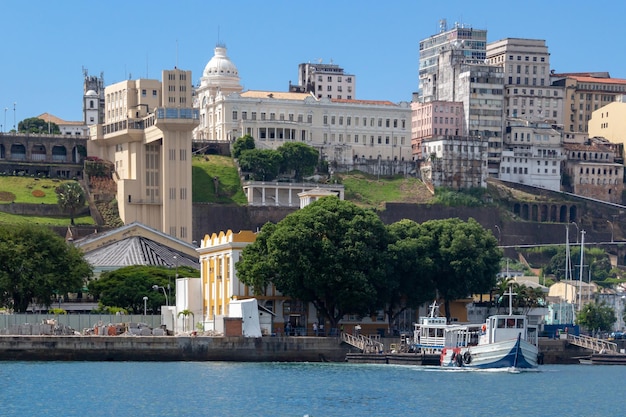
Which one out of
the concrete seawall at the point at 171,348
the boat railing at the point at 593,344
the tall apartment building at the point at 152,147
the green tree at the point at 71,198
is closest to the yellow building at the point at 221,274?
the concrete seawall at the point at 171,348

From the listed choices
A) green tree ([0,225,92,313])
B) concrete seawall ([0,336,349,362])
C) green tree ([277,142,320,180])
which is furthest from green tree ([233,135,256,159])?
concrete seawall ([0,336,349,362])

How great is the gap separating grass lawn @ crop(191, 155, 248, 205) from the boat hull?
282ft

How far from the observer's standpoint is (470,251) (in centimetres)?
10450

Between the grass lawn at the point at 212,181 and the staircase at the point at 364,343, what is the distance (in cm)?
7698

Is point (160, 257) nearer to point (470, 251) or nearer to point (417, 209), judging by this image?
point (470, 251)

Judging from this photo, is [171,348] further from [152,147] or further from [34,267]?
A: [152,147]

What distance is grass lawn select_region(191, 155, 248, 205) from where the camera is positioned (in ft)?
568

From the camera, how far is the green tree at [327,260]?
96.0 meters

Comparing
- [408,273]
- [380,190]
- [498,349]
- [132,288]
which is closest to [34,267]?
[132,288]

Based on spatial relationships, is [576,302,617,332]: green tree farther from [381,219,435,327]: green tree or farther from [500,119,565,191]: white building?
[500,119,565,191]: white building

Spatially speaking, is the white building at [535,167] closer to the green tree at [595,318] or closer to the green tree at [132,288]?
the green tree at [595,318]

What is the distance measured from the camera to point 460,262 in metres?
103

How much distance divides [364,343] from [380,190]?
304 ft

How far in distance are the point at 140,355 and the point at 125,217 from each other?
7342 centimetres
